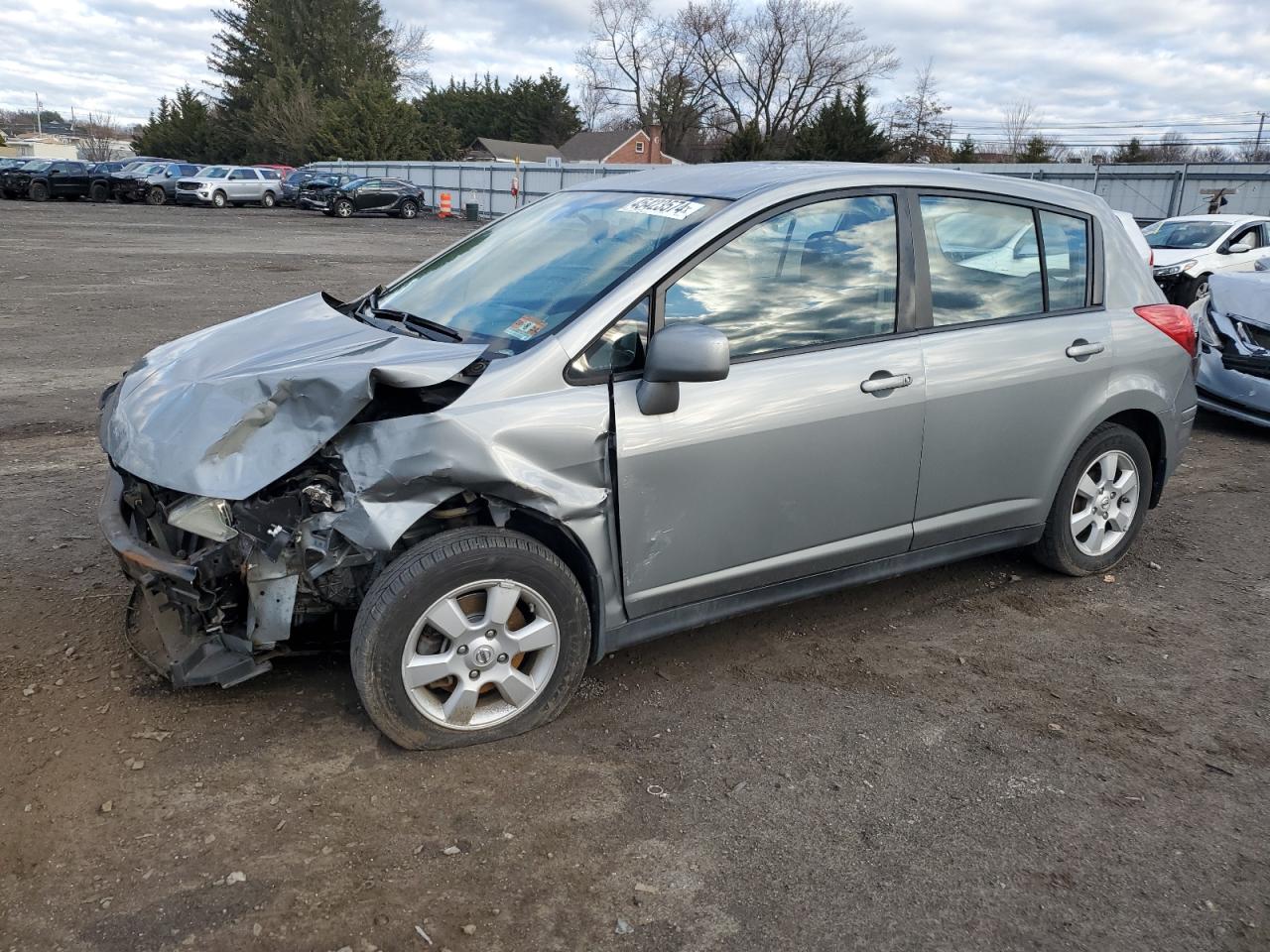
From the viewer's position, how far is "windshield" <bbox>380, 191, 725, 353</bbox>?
3.48 m

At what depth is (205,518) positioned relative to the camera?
3.10 meters

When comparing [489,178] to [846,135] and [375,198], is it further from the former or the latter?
[846,135]

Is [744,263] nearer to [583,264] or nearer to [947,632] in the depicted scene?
[583,264]

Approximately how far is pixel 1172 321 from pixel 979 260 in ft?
4.01

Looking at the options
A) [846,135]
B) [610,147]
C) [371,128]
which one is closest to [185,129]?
[371,128]

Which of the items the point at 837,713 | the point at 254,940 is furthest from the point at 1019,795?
the point at 254,940

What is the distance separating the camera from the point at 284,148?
6188 cm

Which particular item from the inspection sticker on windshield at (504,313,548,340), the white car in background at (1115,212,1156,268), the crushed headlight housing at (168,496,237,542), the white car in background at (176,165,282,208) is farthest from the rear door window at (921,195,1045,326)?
the white car in background at (176,165,282,208)

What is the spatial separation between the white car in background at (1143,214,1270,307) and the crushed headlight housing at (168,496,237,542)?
14.5 metres

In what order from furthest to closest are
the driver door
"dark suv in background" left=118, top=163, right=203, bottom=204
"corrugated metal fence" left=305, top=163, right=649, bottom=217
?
1. "dark suv in background" left=118, top=163, right=203, bottom=204
2. "corrugated metal fence" left=305, top=163, right=649, bottom=217
3. the driver door

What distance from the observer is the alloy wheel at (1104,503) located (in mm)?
4656

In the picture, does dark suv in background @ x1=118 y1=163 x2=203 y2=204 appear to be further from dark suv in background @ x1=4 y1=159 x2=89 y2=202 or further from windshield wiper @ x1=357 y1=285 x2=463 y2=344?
windshield wiper @ x1=357 y1=285 x2=463 y2=344

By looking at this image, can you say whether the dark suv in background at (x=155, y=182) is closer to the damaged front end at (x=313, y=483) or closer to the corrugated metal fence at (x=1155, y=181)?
the corrugated metal fence at (x=1155, y=181)

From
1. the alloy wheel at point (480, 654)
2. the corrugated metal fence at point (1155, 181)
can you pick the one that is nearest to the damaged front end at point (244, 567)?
the alloy wheel at point (480, 654)
